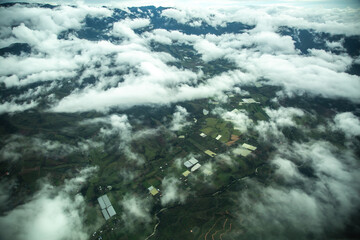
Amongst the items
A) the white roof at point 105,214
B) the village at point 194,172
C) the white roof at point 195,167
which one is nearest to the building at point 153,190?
the village at point 194,172

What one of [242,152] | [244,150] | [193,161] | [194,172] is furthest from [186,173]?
[244,150]

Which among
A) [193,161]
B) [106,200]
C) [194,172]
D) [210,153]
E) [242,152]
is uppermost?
[242,152]

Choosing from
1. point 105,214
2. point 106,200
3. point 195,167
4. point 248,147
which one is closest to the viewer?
point 105,214

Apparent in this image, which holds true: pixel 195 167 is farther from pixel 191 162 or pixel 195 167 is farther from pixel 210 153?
pixel 210 153

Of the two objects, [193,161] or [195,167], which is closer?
[195,167]

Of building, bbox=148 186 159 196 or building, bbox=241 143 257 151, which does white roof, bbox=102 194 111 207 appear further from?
building, bbox=241 143 257 151

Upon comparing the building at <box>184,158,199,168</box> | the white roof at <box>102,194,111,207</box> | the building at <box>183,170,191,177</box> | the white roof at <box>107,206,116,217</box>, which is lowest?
the white roof at <box>102,194,111,207</box>

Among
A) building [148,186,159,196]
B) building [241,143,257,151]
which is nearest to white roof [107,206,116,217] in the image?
building [148,186,159,196]

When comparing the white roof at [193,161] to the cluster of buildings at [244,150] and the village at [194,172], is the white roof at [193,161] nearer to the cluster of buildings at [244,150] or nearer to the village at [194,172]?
the village at [194,172]

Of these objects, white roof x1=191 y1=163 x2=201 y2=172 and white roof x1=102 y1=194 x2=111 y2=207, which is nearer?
white roof x1=102 y1=194 x2=111 y2=207

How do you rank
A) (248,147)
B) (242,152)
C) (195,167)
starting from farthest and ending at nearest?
(248,147), (242,152), (195,167)
